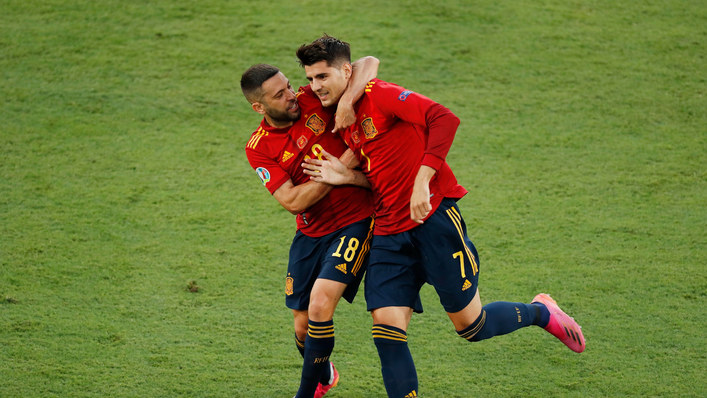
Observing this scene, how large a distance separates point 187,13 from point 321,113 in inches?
240

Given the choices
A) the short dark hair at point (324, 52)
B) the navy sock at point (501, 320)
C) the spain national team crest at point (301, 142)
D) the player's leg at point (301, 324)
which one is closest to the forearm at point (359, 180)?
the spain national team crest at point (301, 142)

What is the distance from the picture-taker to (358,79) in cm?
327

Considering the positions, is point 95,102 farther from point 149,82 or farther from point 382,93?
point 382,93

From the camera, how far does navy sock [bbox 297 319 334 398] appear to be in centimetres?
320

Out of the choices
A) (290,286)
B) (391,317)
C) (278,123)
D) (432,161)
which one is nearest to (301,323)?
(290,286)

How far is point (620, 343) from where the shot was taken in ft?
12.8

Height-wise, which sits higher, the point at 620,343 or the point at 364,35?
the point at 364,35

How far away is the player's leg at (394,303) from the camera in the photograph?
3008 millimetres

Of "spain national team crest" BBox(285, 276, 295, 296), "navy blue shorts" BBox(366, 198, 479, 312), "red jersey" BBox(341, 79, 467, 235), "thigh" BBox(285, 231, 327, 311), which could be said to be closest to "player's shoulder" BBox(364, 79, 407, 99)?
"red jersey" BBox(341, 79, 467, 235)

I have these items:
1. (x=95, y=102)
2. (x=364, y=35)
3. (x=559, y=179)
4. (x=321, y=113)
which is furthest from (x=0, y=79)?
(x=559, y=179)

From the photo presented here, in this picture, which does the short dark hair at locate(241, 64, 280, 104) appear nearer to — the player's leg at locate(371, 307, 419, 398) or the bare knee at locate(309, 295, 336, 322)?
the bare knee at locate(309, 295, 336, 322)

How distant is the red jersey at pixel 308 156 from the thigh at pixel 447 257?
1.53ft

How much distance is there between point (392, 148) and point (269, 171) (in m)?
0.69

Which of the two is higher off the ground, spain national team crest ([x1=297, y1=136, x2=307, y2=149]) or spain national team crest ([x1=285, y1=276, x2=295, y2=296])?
spain national team crest ([x1=297, y1=136, x2=307, y2=149])
